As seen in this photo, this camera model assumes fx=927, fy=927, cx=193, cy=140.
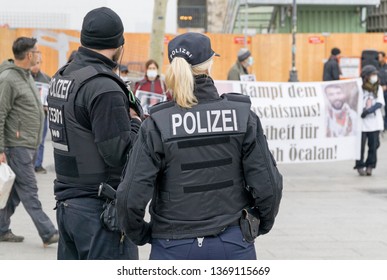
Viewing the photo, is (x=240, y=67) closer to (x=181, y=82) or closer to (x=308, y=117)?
(x=308, y=117)

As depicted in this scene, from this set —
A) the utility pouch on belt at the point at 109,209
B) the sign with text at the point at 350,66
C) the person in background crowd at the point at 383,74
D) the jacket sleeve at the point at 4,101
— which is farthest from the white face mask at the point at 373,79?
the sign with text at the point at 350,66

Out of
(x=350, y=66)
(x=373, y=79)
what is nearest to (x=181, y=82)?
(x=373, y=79)

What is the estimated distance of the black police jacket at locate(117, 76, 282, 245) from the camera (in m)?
4.21

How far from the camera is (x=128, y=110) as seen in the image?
5000 millimetres

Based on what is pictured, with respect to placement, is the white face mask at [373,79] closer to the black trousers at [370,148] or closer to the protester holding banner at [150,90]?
the black trousers at [370,148]

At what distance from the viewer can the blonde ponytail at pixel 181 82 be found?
4.19 metres

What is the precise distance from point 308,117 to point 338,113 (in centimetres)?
51

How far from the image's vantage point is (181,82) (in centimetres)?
420

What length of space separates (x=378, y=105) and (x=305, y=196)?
103 inches

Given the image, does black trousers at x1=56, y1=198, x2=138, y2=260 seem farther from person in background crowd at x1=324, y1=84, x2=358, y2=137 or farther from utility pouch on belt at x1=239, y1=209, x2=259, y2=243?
person in background crowd at x1=324, y1=84, x2=358, y2=137

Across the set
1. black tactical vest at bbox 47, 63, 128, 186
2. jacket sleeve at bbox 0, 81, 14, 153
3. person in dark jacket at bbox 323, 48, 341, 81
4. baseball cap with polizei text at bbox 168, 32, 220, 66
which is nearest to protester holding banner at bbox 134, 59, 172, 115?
jacket sleeve at bbox 0, 81, 14, 153

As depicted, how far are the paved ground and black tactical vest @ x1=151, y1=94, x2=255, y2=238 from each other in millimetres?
3669

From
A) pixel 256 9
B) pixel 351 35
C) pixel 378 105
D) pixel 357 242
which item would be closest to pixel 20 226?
pixel 357 242
